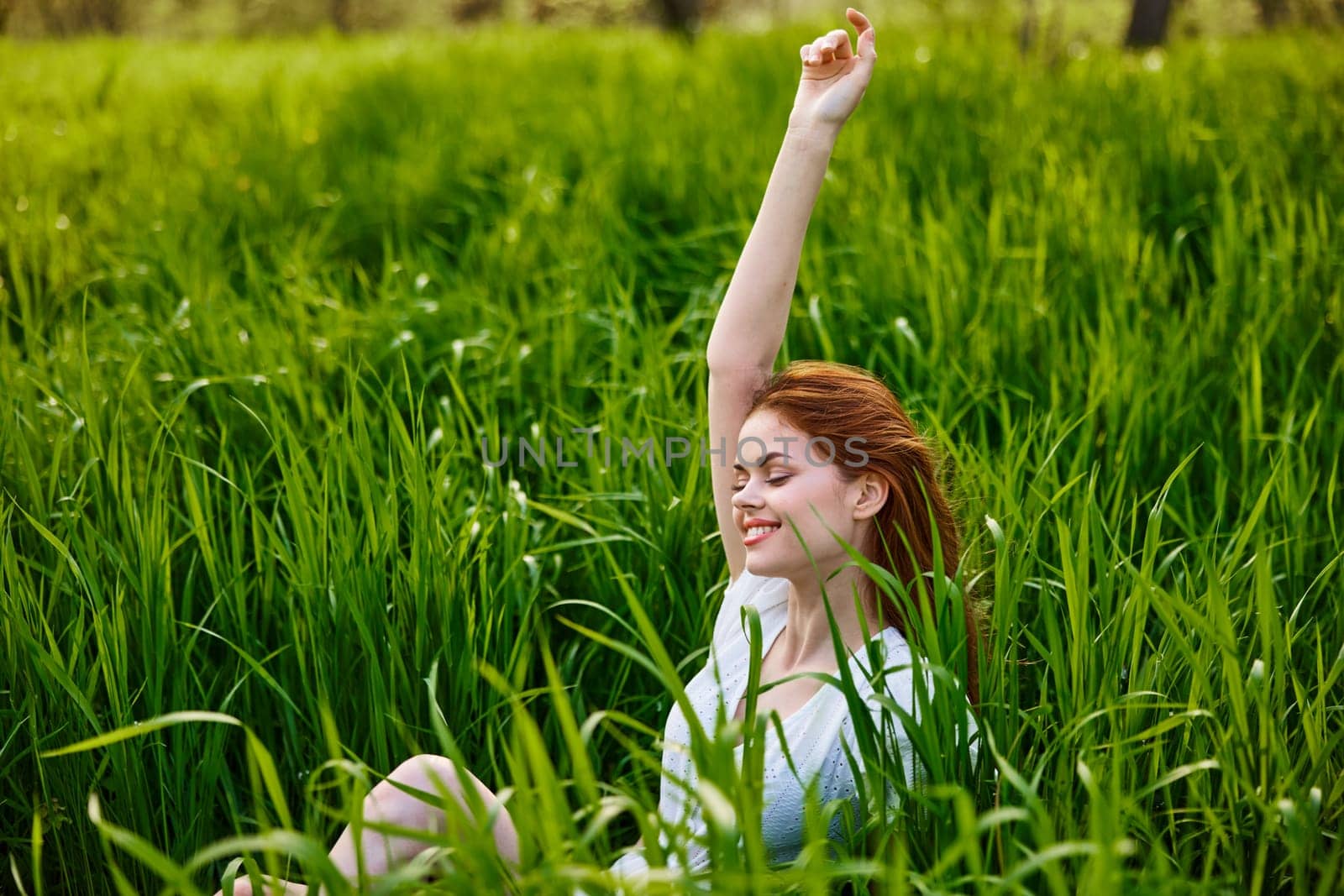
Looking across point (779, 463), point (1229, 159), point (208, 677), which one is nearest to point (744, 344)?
point (779, 463)

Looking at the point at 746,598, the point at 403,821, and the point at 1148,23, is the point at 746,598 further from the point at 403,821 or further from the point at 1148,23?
the point at 1148,23

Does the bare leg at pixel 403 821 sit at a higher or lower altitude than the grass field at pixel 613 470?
lower

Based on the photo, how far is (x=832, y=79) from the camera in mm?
1765

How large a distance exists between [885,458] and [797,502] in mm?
148

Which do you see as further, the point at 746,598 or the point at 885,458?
the point at 746,598

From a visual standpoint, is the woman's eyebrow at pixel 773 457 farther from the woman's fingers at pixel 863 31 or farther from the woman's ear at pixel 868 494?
the woman's fingers at pixel 863 31

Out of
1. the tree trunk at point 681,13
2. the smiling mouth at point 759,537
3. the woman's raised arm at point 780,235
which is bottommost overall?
the smiling mouth at point 759,537

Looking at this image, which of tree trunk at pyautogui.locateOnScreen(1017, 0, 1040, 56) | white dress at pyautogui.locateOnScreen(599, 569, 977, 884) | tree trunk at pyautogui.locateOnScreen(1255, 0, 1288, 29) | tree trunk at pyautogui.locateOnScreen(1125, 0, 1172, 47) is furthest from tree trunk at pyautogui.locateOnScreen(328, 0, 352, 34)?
white dress at pyautogui.locateOnScreen(599, 569, 977, 884)

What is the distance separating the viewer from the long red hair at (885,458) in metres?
1.64

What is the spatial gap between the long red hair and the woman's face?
0.02 m

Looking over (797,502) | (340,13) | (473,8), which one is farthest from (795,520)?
(340,13)

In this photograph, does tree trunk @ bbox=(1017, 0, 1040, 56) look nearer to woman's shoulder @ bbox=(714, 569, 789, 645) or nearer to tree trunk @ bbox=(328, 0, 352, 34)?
woman's shoulder @ bbox=(714, 569, 789, 645)

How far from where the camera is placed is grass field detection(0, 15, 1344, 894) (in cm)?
141

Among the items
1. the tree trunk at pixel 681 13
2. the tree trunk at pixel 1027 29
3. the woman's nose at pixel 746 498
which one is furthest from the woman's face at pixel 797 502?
the tree trunk at pixel 681 13
